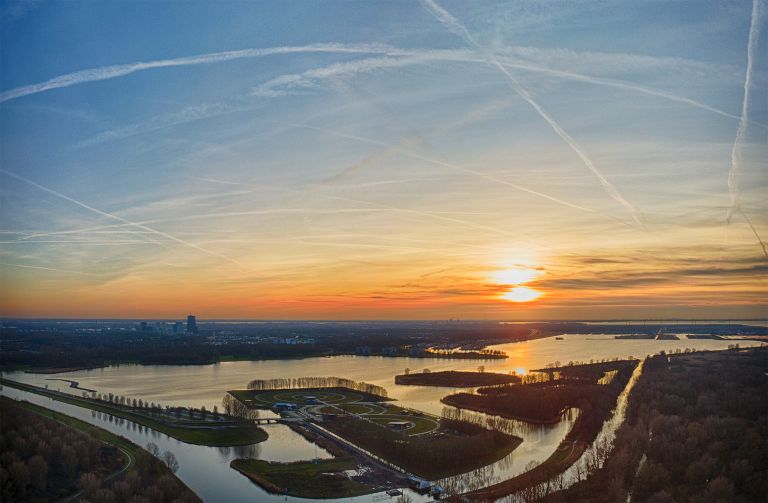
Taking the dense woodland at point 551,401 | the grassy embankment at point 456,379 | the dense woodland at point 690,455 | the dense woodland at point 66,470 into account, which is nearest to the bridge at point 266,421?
the dense woodland at point 66,470

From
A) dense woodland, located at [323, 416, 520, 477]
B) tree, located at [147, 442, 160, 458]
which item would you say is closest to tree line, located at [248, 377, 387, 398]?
dense woodland, located at [323, 416, 520, 477]

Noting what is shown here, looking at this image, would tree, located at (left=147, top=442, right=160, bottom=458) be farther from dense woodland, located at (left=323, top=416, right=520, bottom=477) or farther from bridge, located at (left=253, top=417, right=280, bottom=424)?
dense woodland, located at (left=323, top=416, right=520, bottom=477)

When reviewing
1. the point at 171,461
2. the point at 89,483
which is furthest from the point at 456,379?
the point at 89,483

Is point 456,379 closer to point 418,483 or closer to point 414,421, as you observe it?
point 414,421

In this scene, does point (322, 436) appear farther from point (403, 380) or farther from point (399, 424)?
point (403, 380)

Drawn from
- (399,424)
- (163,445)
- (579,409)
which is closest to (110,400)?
(163,445)
